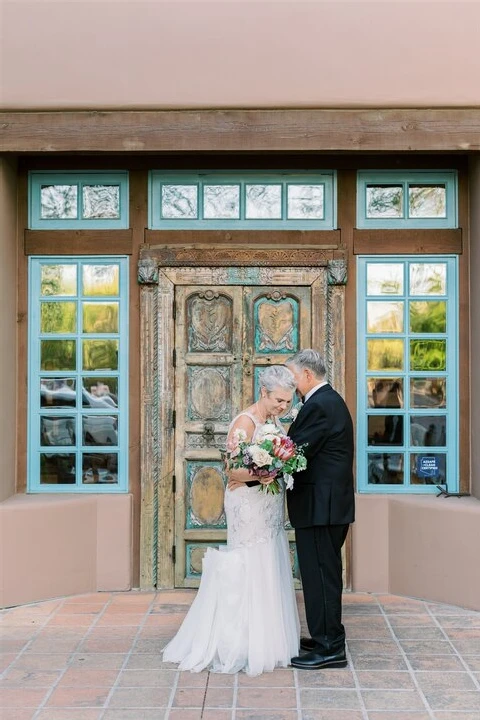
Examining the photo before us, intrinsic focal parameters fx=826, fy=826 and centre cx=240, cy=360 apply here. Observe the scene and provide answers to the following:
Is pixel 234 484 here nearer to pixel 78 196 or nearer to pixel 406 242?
pixel 406 242

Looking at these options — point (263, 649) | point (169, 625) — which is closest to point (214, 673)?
point (263, 649)

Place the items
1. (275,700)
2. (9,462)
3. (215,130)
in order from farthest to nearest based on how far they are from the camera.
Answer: (9,462), (215,130), (275,700)

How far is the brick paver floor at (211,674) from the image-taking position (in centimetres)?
430

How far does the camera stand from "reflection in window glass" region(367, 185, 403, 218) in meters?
6.54

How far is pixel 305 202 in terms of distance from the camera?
21.4 feet

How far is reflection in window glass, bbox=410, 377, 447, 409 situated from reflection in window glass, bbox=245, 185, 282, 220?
5.70 feet

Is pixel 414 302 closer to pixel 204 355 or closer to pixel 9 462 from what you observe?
pixel 204 355

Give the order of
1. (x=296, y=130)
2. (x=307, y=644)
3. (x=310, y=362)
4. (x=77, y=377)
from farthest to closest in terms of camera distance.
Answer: (x=77, y=377) < (x=296, y=130) < (x=307, y=644) < (x=310, y=362)

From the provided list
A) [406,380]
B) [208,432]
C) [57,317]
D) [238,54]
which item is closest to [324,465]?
[208,432]

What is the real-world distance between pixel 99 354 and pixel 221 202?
1548 millimetres

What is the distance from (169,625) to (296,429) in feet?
5.84

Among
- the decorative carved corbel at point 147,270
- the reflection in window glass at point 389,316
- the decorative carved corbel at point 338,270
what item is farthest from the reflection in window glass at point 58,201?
the reflection in window glass at point 389,316

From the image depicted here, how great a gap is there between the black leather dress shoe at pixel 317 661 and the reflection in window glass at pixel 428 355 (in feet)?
8.14

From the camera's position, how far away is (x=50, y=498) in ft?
20.8
